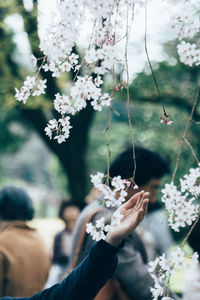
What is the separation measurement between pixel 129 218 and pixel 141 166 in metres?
0.73

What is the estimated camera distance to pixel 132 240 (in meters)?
1.80

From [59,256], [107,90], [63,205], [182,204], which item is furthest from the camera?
[107,90]

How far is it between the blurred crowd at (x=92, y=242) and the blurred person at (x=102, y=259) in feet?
0.34

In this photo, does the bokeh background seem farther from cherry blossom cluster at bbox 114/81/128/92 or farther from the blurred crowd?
cherry blossom cluster at bbox 114/81/128/92

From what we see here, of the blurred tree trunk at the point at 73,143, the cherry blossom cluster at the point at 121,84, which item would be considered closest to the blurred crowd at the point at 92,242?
the cherry blossom cluster at the point at 121,84

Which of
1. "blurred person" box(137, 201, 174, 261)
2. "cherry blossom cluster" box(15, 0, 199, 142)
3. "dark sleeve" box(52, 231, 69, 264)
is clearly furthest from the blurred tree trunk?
"cherry blossom cluster" box(15, 0, 199, 142)

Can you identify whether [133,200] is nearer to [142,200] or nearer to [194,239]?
[142,200]

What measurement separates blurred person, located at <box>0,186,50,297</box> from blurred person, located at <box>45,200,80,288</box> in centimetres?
157

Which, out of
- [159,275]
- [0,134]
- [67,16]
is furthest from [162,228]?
[0,134]

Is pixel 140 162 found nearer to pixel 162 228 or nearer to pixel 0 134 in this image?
pixel 162 228

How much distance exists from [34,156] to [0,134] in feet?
59.6

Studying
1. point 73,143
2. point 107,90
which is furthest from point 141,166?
point 73,143

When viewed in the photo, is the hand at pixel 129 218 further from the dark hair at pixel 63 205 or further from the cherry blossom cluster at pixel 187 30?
the dark hair at pixel 63 205

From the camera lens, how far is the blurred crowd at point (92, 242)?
5.60 feet
